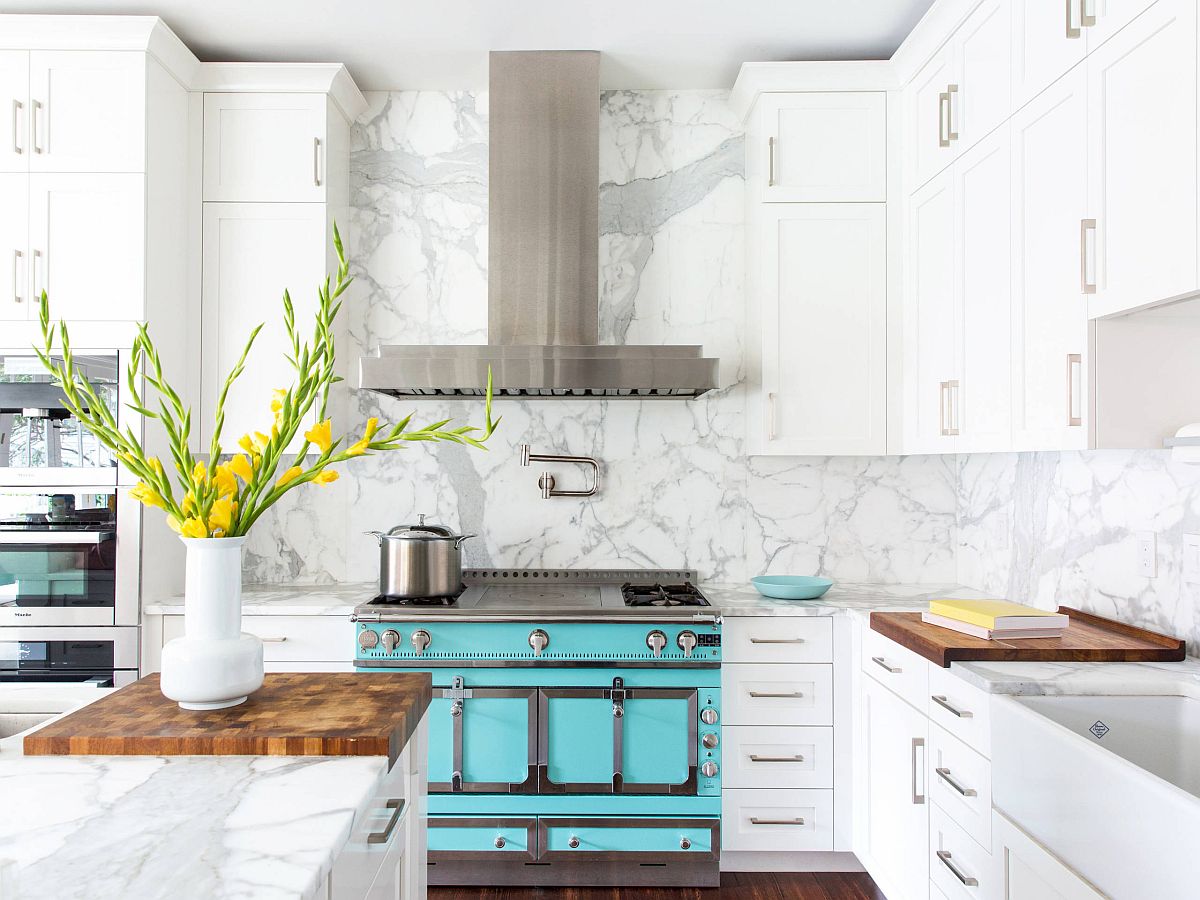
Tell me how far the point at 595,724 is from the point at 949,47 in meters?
2.44

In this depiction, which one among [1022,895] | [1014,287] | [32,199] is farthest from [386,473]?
[1022,895]

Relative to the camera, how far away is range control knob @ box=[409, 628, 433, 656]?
271 cm

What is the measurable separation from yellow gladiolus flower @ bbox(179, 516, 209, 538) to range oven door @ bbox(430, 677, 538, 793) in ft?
4.74

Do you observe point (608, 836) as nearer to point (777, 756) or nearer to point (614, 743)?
point (614, 743)

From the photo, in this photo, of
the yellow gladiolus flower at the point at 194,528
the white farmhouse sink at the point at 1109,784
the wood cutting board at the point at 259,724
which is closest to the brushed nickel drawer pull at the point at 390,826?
the wood cutting board at the point at 259,724

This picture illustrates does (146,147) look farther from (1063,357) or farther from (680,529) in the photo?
(1063,357)

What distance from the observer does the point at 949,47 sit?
105 inches

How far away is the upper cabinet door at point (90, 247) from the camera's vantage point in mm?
2766

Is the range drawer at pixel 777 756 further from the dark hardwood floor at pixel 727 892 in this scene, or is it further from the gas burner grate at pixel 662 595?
the gas burner grate at pixel 662 595

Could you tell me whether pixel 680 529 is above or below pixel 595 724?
above

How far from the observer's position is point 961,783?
1.99 metres

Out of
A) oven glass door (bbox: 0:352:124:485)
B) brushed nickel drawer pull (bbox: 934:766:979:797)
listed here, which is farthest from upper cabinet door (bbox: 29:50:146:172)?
brushed nickel drawer pull (bbox: 934:766:979:797)

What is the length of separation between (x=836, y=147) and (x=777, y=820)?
7.73 feet

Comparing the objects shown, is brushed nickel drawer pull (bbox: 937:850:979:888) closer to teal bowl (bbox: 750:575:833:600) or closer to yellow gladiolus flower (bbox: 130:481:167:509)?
teal bowl (bbox: 750:575:833:600)
